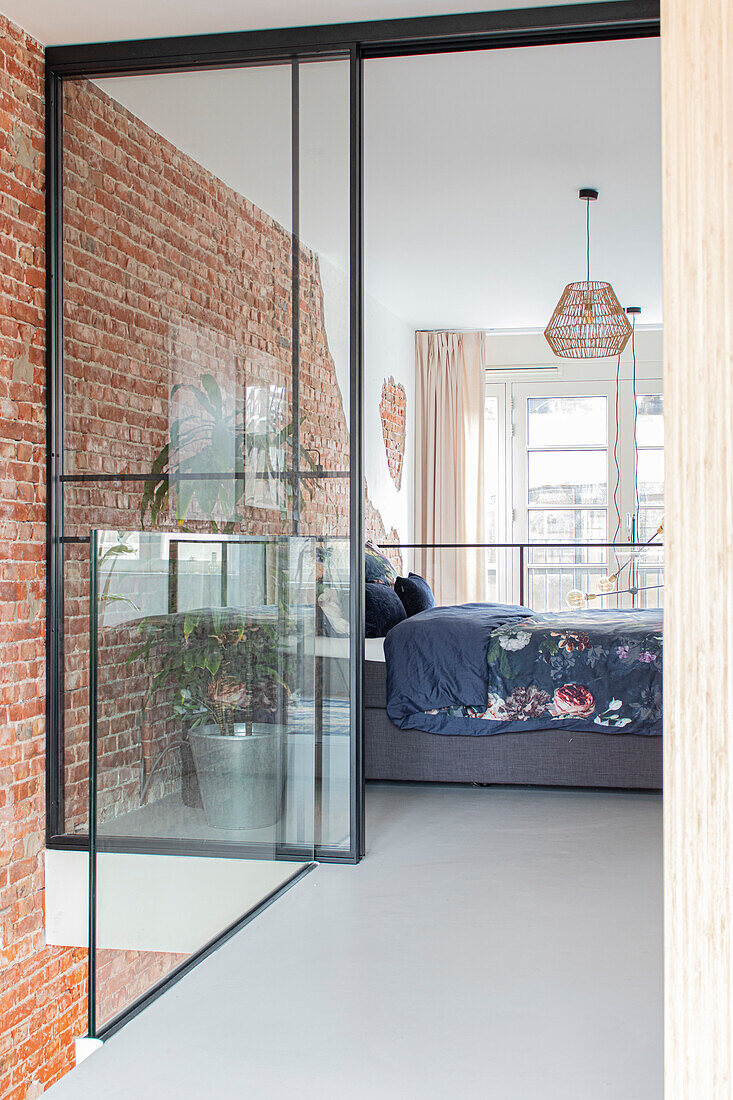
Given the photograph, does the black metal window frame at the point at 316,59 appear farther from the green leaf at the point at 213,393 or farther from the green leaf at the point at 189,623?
the green leaf at the point at 189,623

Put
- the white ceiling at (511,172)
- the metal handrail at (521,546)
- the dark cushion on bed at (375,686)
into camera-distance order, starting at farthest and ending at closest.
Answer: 1. the metal handrail at (521,546)
2. the dark cushion on bed at (375,686)
3. the white ceiling at (511,172)

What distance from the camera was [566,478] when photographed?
27.7 feet

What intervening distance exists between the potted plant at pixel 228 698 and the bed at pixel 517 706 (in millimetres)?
1057

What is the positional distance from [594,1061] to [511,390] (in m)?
6.99

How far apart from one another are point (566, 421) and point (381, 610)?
4.25m

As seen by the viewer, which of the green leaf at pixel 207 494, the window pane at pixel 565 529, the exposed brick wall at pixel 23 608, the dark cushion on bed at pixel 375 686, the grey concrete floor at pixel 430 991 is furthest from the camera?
the window pane at pixel 565 529

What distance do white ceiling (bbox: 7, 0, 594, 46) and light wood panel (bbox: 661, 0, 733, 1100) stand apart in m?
1.91

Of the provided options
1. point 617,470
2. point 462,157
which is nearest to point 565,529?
point 617,470

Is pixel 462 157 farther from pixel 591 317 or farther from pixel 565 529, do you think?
pixel 565 529

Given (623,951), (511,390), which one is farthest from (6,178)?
(511,390)

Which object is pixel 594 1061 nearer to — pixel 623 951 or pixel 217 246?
pixel 623 951

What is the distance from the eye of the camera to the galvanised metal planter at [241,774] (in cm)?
282

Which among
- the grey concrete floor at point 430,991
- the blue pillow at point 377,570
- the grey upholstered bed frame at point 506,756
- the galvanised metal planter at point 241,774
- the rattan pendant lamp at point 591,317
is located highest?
the rattan pendant lamp at point 591,317

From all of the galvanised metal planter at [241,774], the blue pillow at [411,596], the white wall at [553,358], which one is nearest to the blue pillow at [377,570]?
the blue pillow at [411,596]
